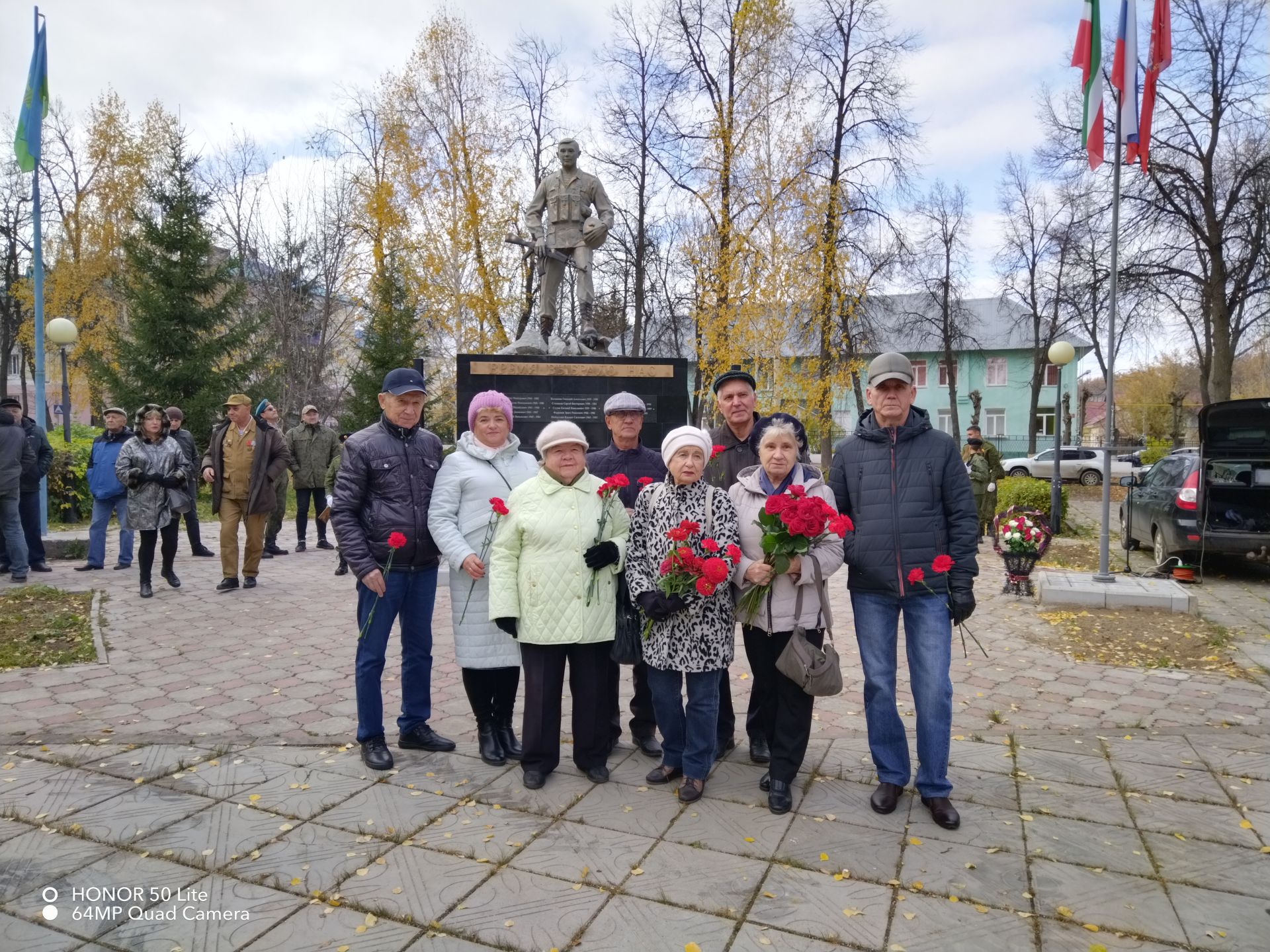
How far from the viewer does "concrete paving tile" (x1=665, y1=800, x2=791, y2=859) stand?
3238 millimetres

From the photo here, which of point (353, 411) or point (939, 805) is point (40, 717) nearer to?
point (939, 805)

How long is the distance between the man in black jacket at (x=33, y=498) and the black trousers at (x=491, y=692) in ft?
25.2

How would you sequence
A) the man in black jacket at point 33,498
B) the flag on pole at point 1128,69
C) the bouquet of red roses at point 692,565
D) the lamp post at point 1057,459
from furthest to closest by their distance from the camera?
the lamp post at point 1057,459
the man in black jacket at point 33,498
the flag on pole at point 1128,69
the bouquet of red roses at point 692,565

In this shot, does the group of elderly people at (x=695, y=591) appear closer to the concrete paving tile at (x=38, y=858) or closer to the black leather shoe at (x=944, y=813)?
the black leather shoe at (x=944, y=813)

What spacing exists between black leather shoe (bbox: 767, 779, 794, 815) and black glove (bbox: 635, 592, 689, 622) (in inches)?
33.7

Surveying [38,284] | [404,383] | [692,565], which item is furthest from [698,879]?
[38,284]

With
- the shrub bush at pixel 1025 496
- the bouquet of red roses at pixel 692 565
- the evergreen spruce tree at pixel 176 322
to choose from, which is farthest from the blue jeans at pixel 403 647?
the evergreen spruce tree at pixel 176 322

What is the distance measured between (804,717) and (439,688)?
2.66m

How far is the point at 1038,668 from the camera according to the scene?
590cm

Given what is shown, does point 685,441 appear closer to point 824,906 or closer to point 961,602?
point 961,602

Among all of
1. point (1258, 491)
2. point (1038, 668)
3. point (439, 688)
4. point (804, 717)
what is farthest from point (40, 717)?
point (1258, 491)

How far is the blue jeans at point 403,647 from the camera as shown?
4074 mm

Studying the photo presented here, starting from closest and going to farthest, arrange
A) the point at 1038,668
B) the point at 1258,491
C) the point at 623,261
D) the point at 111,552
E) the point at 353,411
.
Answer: the point at 1038,668
the point at 1258,491
the point at 111,552
the point at 353,411
the point at 623,261

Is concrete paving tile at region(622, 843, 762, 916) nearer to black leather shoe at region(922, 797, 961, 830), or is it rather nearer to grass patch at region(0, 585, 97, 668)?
black leather shoe at region(922, 797, 961, 830)
